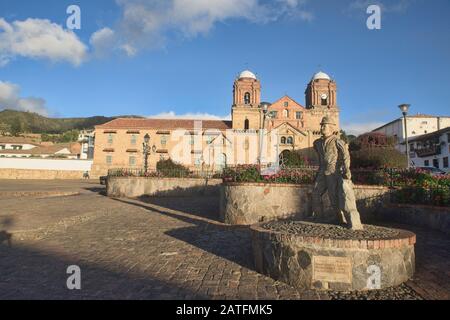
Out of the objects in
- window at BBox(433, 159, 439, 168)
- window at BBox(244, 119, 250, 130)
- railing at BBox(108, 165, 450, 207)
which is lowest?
railing at BBox(108, 165, 450, 207)

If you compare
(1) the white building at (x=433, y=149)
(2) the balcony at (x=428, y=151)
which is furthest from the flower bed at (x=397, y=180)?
(2) the balcony at (x=428, y=151)

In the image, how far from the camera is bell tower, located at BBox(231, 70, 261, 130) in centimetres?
4962

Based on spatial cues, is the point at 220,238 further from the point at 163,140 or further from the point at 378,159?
the point at 163,140

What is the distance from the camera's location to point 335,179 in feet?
17.1

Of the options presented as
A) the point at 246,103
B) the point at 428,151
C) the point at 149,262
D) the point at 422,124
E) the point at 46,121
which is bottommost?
the point at 149,262

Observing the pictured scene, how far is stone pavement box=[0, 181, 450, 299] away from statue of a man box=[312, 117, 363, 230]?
1267 millimetres

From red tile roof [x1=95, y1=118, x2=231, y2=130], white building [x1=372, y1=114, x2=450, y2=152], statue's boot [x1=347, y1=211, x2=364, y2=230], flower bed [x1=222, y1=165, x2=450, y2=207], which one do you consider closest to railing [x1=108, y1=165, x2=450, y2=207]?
flower bed [x1=222, y1=165, x2=450, y2=207]

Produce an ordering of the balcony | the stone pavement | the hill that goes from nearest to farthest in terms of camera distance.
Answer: the stone pavement, the balcony, the hill

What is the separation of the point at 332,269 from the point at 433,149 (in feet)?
142

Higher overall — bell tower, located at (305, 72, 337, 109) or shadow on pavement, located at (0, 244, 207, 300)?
bell tower, located at (305, 72, 337, 109)

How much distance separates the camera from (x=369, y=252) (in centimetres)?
408

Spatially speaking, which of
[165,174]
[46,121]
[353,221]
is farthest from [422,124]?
[46,121]

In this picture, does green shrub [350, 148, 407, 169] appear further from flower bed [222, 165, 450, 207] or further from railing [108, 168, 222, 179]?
railing [108, 168, 222, 179]

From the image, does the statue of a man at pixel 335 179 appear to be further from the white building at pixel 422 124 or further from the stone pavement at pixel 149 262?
the white building at pixel 422 124
